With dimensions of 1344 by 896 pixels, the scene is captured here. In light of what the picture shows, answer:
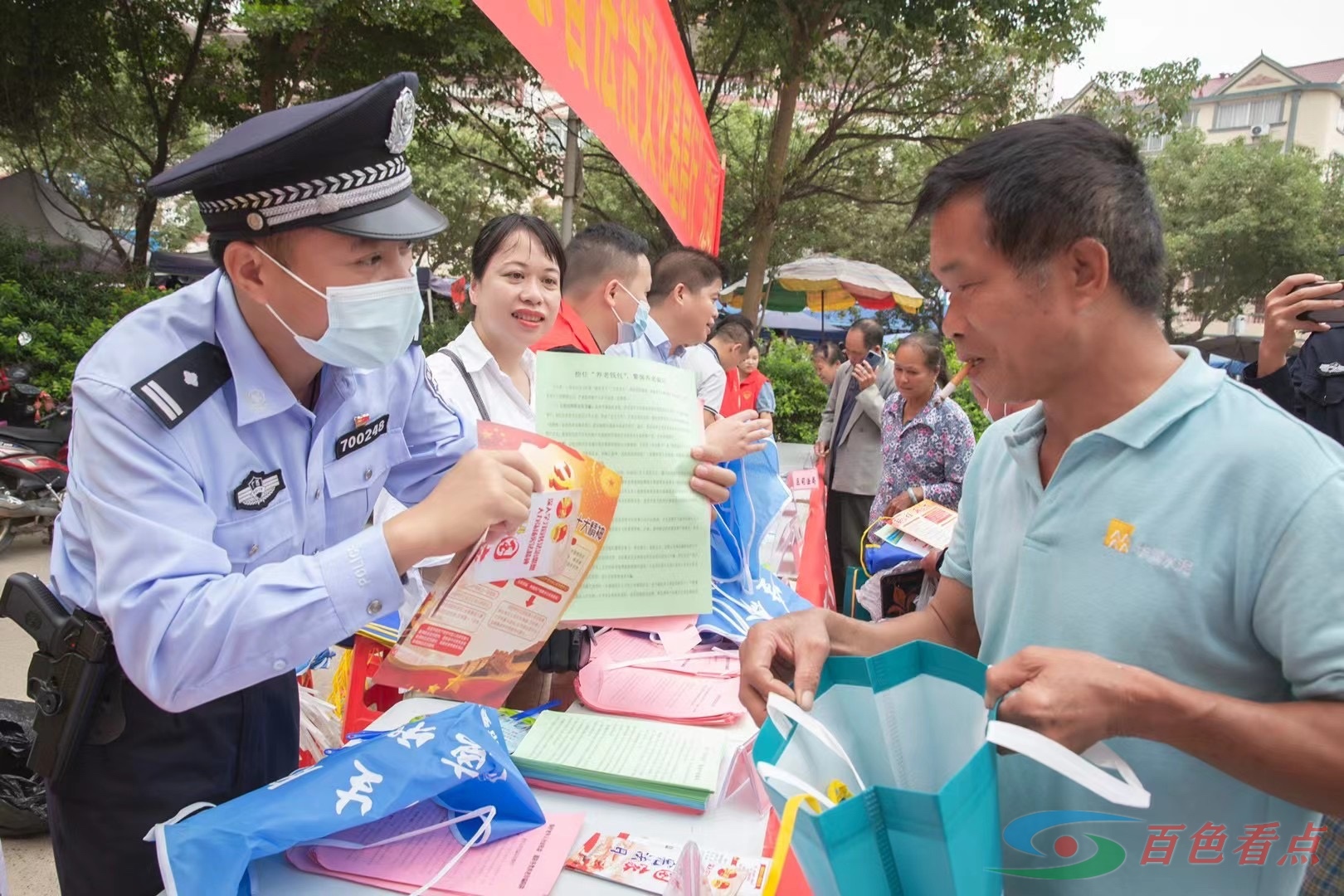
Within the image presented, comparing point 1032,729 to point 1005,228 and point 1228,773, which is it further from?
point 1005,228

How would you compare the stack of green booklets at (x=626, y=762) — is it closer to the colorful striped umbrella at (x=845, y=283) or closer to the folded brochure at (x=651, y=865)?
the folded brochure at (x=651, y=865)

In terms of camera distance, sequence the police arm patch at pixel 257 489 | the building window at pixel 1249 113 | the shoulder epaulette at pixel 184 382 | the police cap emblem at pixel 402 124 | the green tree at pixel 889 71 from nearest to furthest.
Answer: the shoulder epaulette at pixel 184 382 < the police arm patch at pixel 257 489 < the police cap emblem at pixel 402 124 < the green tree at pixel 889 71 < the building window at pixel 1249 113

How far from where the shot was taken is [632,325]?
10.9ft

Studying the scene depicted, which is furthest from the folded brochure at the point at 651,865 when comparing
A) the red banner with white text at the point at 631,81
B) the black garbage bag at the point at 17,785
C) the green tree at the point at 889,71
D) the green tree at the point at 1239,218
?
the green tree at the point at 1239,218

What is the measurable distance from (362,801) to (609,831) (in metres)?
0.40

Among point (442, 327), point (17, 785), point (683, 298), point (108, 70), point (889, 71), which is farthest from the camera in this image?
point (442, 327)

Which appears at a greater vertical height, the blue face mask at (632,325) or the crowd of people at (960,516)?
the blue face mask at (632,325)

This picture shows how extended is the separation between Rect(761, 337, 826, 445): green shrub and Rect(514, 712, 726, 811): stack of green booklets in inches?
461

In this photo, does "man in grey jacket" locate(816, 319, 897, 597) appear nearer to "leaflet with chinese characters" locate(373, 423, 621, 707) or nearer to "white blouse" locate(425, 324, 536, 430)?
"white blouse" locate(425, 324, 536, 430)

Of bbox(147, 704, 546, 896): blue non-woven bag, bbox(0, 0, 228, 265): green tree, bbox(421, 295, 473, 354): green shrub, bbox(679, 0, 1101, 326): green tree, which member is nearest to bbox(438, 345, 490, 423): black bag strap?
bbox(147, 704, 546, 896): blue non-woven bag

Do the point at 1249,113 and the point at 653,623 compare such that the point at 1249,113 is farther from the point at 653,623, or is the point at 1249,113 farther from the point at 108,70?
the point at 653,623

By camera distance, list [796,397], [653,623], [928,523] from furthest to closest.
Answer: [796,397]
[928,523]
[653,623]

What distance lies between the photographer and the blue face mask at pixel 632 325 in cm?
330

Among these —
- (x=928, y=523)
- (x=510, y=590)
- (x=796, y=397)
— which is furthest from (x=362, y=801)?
(x=796, y=397)
